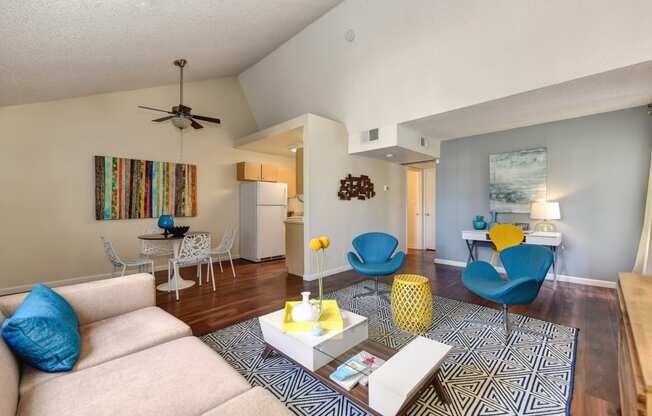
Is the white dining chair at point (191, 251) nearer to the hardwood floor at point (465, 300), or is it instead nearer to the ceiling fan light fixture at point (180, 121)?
the hardwood floor at point (465, 300)

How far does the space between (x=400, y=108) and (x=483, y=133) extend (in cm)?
185

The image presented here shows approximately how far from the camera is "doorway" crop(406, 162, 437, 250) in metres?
7.18

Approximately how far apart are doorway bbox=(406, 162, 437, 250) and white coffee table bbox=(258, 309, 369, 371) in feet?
18.7

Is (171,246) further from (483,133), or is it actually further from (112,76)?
(483,133)

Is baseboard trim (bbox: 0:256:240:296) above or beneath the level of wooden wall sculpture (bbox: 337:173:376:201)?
beneath

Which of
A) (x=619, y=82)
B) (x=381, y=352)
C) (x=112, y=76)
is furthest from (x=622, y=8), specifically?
(x=112, y=76)

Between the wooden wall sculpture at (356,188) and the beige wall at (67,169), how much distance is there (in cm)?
289

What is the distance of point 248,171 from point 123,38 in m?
3.28

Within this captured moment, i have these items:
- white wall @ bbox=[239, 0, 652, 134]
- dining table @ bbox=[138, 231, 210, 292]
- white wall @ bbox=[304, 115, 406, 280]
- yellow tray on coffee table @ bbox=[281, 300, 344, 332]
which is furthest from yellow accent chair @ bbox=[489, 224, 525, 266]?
dining table @ bbox=[138, 231, 210, 292]

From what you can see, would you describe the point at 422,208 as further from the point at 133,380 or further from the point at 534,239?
the point at 133,380

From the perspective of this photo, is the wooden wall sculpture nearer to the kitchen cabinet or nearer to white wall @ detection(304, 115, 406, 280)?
white wall @ detection(304, 115, 406, 280)

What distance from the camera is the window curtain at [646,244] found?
317 centimetres

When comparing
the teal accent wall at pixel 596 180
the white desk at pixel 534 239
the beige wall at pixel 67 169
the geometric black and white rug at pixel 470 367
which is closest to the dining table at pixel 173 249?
the beige wall at pixel 67 169

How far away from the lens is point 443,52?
3229 mm
